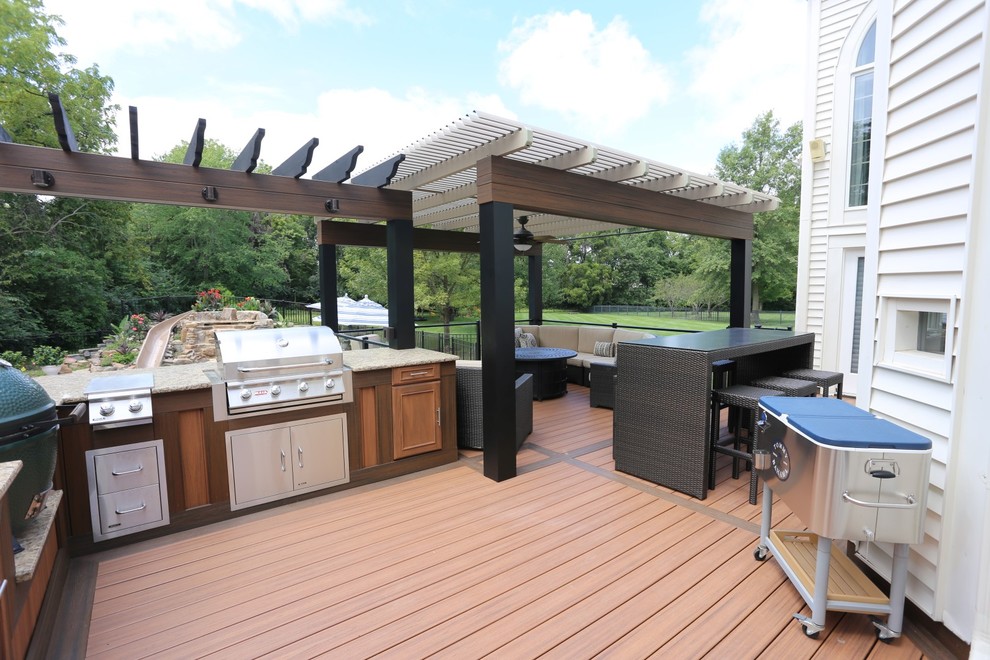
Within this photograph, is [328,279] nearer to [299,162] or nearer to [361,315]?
[299,162]

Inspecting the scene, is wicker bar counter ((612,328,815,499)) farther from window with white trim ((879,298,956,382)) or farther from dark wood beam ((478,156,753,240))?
dark wood beam ((478,156,753,240))

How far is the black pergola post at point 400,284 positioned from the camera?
444 centimetres

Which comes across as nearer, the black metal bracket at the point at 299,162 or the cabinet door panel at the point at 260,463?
the cabinet door panel at the point at 260,463

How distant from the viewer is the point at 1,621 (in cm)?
137

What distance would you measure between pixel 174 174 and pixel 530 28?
19.0 metres

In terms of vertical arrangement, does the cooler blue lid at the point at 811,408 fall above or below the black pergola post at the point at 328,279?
below

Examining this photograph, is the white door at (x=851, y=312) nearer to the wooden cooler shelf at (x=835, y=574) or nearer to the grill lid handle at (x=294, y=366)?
the wooden cooler shelf at (x=835, y=574)

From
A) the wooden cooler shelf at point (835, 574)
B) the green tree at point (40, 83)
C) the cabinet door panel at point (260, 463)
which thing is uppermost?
the green tree at point (40, 83)

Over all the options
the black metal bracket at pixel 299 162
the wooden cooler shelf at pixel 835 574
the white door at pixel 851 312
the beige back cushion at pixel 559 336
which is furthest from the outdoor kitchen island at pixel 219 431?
the white door at pixel 851 312

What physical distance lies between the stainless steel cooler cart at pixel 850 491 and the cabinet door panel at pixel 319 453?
8.94 feet

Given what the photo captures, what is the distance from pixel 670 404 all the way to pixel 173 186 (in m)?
3.88

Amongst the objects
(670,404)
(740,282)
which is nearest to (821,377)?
(670,404)

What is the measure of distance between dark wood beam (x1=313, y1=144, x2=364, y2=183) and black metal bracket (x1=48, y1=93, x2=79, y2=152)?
158cm

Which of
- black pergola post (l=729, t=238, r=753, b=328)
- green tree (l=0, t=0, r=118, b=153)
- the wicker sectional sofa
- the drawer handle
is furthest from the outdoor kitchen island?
green tree (l=0, t=0, r=118, b=153)
